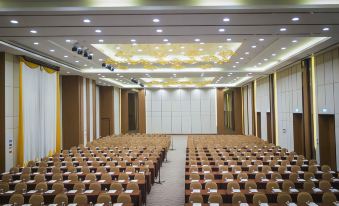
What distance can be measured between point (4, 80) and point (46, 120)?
4376mm

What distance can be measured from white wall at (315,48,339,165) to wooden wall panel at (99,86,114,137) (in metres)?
20.7

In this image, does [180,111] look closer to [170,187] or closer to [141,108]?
[141,108]

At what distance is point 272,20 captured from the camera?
340 inches

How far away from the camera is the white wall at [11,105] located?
44.1 feet

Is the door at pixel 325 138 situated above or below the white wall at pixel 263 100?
below

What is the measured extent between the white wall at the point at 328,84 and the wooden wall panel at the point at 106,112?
2066 centimetres

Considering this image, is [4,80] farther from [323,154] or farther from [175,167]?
[323,154]

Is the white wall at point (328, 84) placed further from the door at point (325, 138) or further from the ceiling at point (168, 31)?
the ceiling at point (168, 31)

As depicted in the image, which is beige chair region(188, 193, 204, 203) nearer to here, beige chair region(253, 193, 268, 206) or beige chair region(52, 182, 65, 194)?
beige chair region(253, 193, 268, 206)

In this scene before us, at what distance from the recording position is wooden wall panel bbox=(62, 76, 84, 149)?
21359mm

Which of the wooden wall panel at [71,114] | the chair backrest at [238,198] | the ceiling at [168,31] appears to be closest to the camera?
the ceiling at [168,31]

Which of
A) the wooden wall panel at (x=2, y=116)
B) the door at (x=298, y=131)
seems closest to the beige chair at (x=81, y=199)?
the wooden wall panel at (x=2, y=116)

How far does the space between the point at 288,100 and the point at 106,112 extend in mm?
18081

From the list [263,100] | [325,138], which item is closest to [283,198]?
[325,138]
